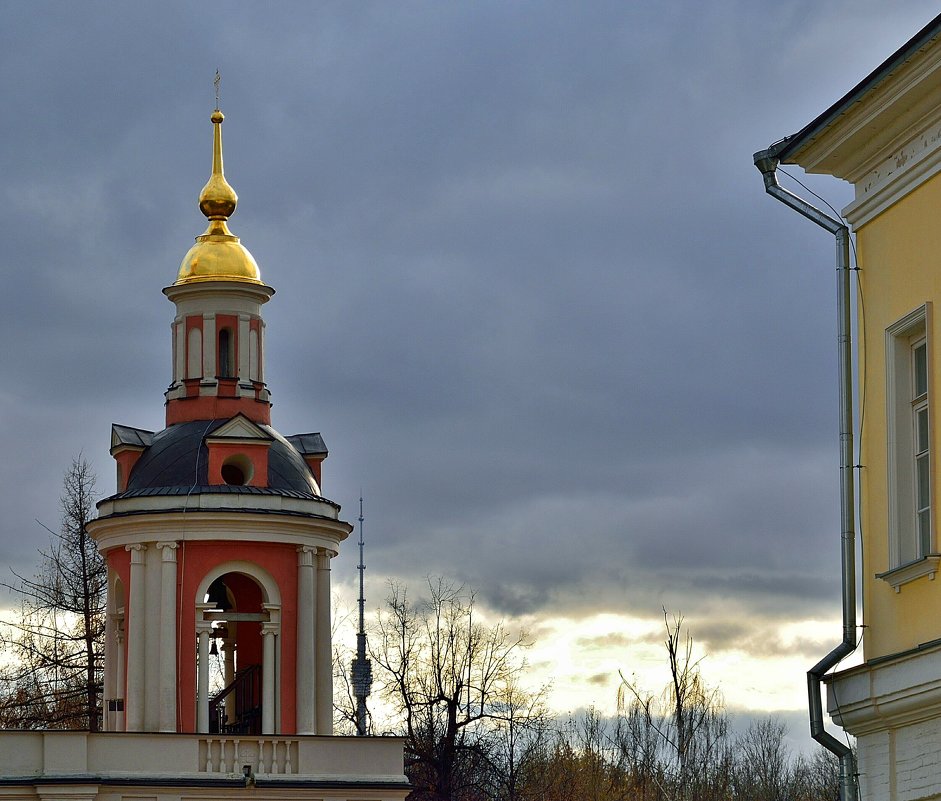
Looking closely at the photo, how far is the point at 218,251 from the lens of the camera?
29.9 meters

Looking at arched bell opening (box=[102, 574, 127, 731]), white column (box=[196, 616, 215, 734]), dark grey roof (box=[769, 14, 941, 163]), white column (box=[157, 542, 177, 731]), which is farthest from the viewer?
arched bell opening (box=[102, 574, 127, 731])

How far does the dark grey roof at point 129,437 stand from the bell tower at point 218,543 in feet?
0.10

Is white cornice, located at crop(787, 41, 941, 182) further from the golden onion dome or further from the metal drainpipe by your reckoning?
the golden onion dome

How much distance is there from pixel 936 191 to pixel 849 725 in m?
3.60

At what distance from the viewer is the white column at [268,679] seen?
27.9 m

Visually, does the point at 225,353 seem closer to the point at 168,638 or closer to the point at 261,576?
the point at 261,576

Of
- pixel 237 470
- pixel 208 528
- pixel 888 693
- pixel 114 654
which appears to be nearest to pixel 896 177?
pixel 888 693

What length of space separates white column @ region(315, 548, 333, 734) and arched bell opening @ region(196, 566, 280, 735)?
648 millimetres

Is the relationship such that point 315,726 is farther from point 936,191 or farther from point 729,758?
point 729,758

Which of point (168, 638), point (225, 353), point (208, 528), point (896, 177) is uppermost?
point (225, 353)

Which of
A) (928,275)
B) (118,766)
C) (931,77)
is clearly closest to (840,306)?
(928,275)

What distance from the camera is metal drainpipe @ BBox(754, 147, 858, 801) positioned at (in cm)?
1417

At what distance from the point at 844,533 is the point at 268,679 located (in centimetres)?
1503

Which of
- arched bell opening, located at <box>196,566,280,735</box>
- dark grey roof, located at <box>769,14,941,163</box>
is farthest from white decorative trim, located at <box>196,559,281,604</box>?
dark grey roof, located at <box>769,14,941,163</box>
